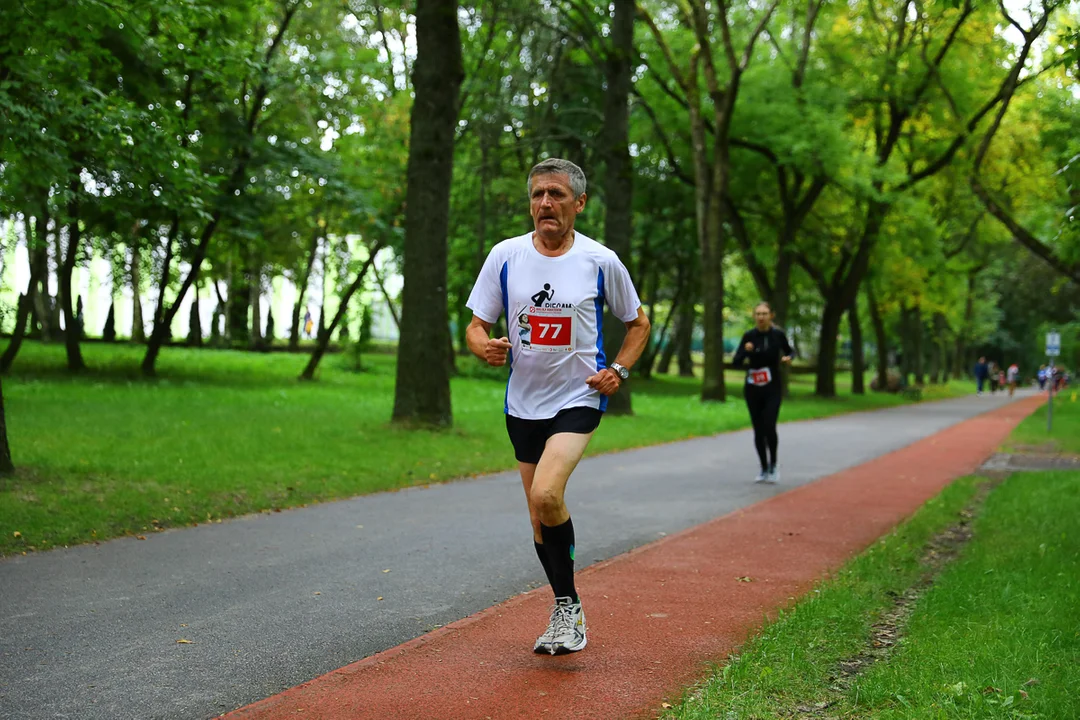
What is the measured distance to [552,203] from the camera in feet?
15.8

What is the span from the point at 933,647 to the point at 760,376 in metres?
7.61

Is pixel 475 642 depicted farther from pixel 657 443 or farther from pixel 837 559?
pixel 657 443

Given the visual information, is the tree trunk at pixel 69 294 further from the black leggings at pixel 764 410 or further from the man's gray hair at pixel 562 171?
the man's gray hair at pixel 562 171

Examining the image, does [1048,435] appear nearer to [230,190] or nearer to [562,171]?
[230,190]

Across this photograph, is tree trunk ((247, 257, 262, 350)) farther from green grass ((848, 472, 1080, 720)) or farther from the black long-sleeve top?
green grass ((848, 472, 1080, 720))

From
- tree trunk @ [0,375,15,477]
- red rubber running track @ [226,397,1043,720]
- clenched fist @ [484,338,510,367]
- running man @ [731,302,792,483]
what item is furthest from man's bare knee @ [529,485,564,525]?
running man @ [731,302,792,483]

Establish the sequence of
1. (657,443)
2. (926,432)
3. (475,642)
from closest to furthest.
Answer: (475,642)
(657,443)
(926,432)

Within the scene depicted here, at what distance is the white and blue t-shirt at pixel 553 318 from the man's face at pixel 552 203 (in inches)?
4.8

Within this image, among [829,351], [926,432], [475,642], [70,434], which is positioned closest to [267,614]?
[475,642]

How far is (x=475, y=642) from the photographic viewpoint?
206 inches

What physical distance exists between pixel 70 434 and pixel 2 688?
8.78 m

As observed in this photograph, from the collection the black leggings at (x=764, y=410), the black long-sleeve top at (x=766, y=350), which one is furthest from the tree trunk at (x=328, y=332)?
the black leggings at (x=764, y=410)

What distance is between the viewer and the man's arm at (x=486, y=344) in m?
4.72

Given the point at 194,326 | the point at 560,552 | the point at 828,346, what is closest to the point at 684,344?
the point at 828,346
